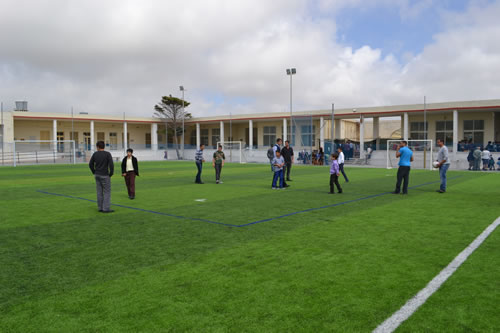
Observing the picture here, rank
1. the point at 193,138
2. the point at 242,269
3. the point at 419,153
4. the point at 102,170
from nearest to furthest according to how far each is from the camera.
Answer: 1. the point at 242,269
2. the point at 102,170
3. the point at 419,153
4. the point at 193,138

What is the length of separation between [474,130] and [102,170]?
39.9 metres

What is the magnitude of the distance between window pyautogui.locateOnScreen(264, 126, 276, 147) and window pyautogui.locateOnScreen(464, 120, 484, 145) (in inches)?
881

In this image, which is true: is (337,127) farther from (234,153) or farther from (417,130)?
(234,153)

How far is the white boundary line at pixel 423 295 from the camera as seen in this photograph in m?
3.58

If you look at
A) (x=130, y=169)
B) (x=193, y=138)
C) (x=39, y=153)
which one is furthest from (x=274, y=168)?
(x=193, y=138)

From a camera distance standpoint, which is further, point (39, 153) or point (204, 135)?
point (204, 135)

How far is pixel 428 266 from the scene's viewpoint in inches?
207

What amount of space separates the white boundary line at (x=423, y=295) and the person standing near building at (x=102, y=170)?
7339mm

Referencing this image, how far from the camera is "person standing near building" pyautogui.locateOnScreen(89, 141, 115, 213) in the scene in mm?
9391

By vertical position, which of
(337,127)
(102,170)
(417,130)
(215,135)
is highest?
(337,127)

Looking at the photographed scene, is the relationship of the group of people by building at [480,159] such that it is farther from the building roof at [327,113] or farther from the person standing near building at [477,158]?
the building roof at [327,113]

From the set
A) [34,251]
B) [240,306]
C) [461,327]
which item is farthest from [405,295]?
[34,251]

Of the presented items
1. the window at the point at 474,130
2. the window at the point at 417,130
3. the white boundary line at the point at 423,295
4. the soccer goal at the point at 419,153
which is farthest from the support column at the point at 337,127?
the white boundary line at the point at 423,295

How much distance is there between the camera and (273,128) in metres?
51.9
